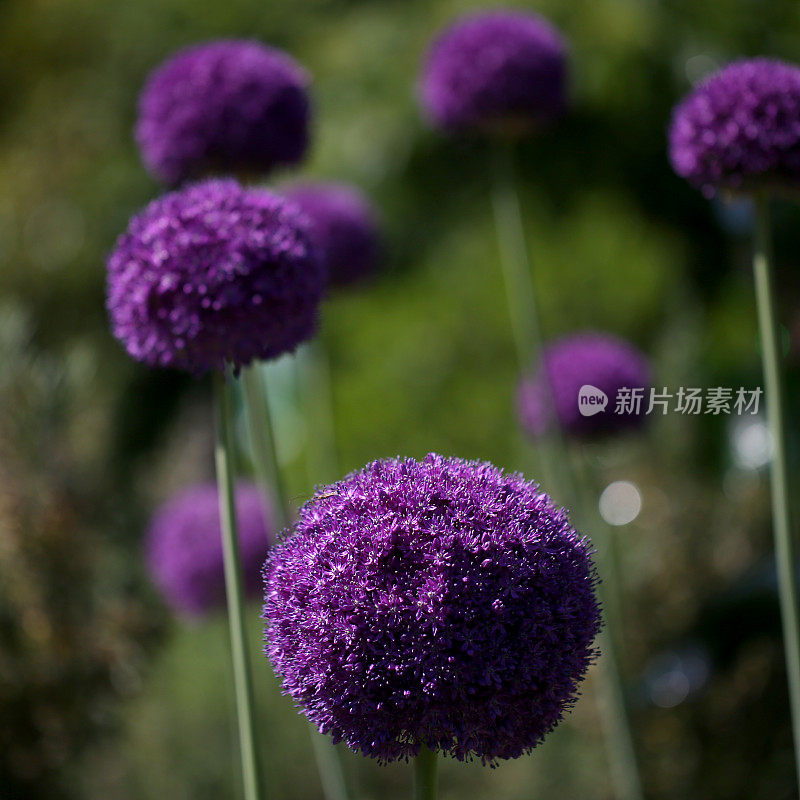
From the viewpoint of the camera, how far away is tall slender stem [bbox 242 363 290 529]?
2.17 metres

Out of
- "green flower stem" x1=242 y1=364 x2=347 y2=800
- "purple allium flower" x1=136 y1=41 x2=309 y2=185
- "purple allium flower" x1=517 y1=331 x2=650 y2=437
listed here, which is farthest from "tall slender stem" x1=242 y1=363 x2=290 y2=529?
"purple allium flower" x1=517 y1=331 x2=650 y2=437

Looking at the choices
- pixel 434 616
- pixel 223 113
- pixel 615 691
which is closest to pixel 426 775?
pixel 434 616

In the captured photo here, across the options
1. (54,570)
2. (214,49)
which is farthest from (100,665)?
(214,49)

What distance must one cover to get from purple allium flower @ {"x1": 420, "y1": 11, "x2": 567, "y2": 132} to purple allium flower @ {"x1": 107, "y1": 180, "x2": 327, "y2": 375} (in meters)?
1.14

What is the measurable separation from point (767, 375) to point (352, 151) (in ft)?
14.5

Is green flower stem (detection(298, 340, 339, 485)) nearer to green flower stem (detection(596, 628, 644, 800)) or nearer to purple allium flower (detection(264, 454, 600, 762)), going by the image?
green flower stem (detection(596, 628, 644, 800))

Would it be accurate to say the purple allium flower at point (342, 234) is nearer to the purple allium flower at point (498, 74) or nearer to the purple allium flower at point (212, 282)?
the purple allium flower at point (498, 74)

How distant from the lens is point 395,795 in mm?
4203

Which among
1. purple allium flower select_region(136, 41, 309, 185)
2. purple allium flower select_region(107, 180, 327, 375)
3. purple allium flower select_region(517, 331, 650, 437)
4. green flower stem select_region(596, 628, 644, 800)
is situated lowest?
green flower stem select_region(596, 628, 644, 800)

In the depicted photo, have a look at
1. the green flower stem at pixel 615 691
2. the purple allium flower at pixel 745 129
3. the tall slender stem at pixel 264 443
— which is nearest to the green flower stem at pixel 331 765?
the tall slender stem at pixel 264 443

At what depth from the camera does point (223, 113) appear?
2162 millimetres

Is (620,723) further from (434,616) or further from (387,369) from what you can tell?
(387,369)

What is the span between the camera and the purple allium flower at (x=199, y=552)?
306 centimetres

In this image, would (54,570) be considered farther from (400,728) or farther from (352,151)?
(352,151)
